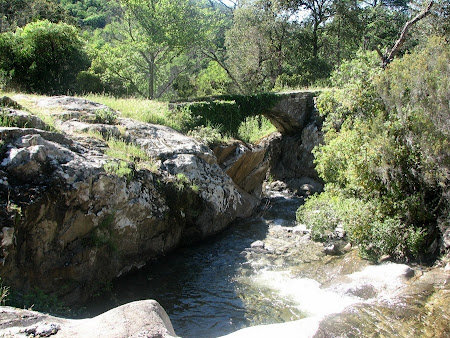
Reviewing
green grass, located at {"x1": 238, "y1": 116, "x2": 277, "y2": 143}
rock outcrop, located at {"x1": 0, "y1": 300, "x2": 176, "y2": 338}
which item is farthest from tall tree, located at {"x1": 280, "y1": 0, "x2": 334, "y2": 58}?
rock outcrop, located at {"x1": 0, "y1": 300, "x2": 176, "y2": 338}

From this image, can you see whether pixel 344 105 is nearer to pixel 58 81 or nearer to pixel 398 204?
pixel 398 204

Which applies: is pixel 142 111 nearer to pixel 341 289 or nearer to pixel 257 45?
pixel 341 289

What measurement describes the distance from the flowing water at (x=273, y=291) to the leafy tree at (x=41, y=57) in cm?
1200

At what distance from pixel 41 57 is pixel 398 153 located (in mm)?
16606

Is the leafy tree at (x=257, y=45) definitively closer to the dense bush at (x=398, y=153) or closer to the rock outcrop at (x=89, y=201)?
the rock outcrop at (x=89, y=201)

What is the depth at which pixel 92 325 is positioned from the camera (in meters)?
4.26

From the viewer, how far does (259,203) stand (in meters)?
17.7

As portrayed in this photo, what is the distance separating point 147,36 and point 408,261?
18906 millimetres

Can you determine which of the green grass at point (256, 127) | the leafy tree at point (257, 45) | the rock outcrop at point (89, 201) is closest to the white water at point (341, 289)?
the rock outcrop at point (89, 201)

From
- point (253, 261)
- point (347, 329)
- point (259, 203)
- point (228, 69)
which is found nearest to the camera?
point (347, 329)

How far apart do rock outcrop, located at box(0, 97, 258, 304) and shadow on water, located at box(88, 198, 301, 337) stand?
0.40m

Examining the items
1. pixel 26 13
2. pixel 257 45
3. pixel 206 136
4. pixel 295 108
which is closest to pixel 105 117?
pixel 206 136

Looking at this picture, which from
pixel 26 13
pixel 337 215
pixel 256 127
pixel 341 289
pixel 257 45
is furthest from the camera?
→ pixel 257 45

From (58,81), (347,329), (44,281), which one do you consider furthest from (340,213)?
(58,81)
